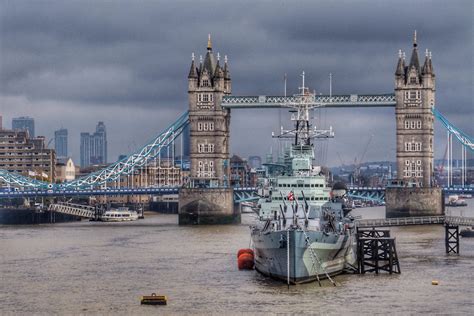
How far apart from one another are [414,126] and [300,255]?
81.9 metres

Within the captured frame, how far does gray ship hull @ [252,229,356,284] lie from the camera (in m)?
64.4

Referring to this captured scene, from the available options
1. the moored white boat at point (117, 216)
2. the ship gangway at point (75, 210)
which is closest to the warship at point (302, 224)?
the moored white boat at point (117, 216)

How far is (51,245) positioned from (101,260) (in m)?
17.2

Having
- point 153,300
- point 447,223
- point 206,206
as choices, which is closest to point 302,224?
point 153,300

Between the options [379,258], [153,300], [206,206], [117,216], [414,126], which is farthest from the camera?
[117,216]

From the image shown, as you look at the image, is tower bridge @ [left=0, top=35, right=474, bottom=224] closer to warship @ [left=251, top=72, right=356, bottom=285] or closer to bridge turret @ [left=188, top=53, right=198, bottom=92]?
bridge turret @ [left=188, top=53, right=198, bottom=92]

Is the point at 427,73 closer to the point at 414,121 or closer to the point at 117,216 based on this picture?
the point at 414,121

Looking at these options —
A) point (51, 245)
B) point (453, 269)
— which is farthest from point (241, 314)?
point (51, 245)

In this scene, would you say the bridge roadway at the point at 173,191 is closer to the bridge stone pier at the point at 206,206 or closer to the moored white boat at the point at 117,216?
the bridge stone pier at the point at 206,206

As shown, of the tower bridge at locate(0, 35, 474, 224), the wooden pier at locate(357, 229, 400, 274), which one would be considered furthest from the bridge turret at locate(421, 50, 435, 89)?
the wooden pier at locate(357, 229, 400, 274)

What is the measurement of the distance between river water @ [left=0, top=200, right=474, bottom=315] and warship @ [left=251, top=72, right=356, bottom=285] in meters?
1.06

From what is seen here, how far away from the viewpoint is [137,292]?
6519cm

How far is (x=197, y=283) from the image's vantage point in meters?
69.1

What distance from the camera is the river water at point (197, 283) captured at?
59.1 m
